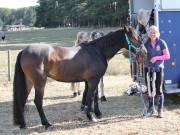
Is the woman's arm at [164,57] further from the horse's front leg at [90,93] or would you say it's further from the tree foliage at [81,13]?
the tree foliage at [81,13]

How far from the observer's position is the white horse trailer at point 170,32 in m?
9.24

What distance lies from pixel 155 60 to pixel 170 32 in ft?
3.83

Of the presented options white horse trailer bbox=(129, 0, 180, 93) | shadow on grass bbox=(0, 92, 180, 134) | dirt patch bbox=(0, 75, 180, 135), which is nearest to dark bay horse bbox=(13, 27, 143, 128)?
shadow on grass bbox=(0, 92, 180, 134)

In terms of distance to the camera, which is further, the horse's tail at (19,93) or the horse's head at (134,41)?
the horse's head at (134,41)

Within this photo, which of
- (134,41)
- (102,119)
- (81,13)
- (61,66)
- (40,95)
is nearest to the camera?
(40,95)

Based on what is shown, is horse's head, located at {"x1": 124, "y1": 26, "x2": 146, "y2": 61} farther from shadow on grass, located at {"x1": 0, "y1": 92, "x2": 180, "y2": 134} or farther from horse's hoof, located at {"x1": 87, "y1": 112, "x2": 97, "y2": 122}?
horse's hoof, located at {"x1": 87, "y1": 112, "x2": 97, "y2": 122}

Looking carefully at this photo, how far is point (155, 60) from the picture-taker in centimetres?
848

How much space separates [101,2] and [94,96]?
79994mm

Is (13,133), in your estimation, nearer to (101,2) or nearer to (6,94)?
(6,94)

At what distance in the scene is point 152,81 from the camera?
8.70 meters

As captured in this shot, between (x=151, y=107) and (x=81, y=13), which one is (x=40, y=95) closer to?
(x=151, y=107)

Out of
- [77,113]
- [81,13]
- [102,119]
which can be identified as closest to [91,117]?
[102,119]

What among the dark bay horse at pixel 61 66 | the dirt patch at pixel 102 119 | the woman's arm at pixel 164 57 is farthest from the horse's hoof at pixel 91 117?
the woman's arm at pixel 164 57

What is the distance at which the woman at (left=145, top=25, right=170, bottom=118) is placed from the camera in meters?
8.45
